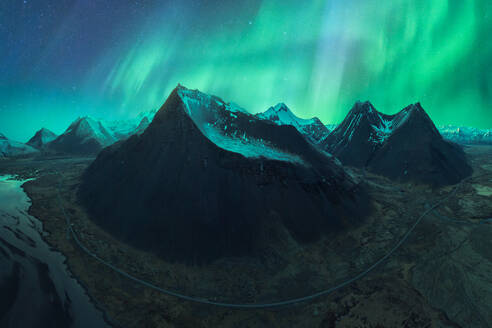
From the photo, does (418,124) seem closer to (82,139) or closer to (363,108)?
(363,108)

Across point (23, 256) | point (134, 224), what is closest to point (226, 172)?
point (134, 224)

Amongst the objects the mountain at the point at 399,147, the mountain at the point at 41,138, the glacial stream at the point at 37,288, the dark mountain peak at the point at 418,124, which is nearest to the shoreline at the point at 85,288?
the glacial stream at the point at 37,288

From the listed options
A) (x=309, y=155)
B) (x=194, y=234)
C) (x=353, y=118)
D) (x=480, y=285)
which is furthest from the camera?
(x=353, y=118)

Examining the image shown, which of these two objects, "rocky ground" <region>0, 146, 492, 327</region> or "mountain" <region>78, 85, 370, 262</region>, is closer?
"rocky ground" <region>0, 146, 492, 327</region>

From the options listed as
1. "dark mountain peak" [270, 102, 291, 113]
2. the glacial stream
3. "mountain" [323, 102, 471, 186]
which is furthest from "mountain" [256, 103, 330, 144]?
the glacial stream

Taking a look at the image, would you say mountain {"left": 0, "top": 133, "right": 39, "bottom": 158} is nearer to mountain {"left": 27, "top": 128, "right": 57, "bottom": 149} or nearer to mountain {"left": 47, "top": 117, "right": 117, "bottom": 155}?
mountain {"left": 47, "top": 117, "right": 117, "bottom": 155}

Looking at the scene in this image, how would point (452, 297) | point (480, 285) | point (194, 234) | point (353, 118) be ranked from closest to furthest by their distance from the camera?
point (452, 297) < point (480, 285) < point (194, 234) < point (353, 118)

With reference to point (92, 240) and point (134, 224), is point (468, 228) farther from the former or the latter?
point (92, 240)
